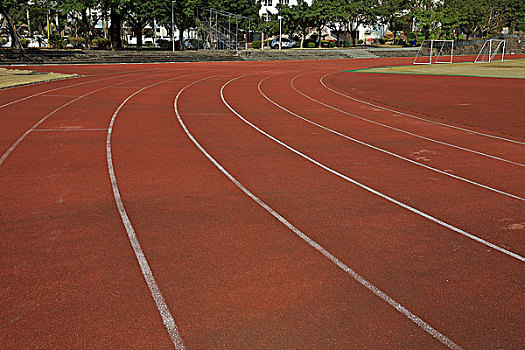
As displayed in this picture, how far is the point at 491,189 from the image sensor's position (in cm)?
768

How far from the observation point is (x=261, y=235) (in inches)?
227

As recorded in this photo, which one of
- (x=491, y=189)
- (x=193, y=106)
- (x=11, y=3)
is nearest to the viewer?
(x=491, y=189)

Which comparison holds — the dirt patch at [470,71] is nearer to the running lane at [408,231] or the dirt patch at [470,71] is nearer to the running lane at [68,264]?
the running lane at [408,231]

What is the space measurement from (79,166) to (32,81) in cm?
1606

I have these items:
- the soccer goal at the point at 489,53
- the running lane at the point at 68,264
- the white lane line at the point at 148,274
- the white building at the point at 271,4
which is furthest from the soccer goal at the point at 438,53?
the white lane line at the point at 148,274

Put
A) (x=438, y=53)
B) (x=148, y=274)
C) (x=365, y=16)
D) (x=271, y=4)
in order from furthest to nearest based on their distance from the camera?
(x=271, y=4) < (x=365, y=16) < (x=438, y=53) < (x=148, y=274)

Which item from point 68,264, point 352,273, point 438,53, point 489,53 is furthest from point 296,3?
point 68,264

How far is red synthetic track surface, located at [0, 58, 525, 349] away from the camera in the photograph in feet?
12.8

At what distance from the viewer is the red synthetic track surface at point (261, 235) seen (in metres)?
3.92

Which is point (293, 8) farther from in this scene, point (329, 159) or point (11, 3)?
point (329, 159)

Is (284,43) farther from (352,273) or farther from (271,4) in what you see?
(352,273)

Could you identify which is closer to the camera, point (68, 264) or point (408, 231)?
point (68, 264)

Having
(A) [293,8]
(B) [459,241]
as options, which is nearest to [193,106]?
(B) [459,241]

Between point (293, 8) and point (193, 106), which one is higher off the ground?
point (293, 8)
